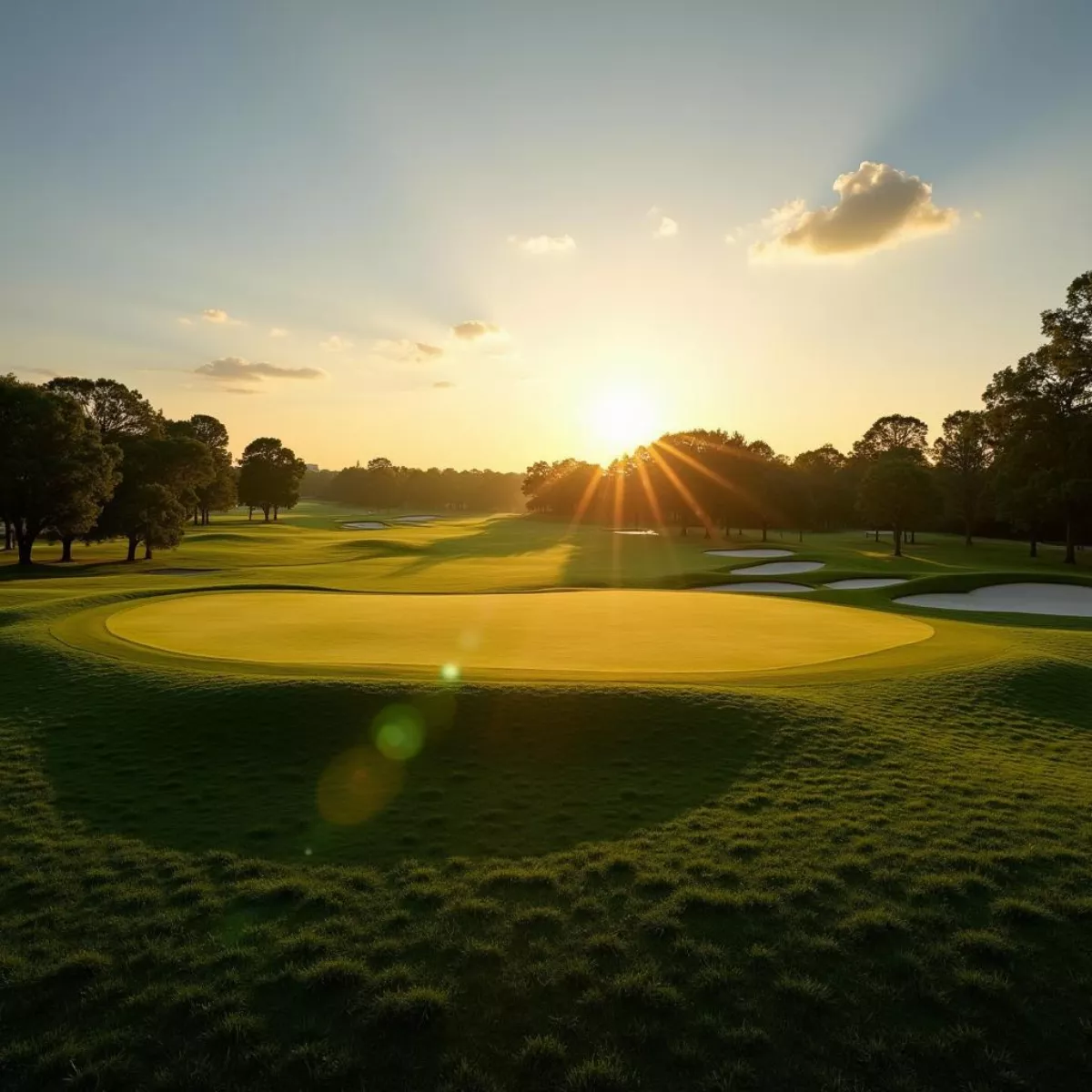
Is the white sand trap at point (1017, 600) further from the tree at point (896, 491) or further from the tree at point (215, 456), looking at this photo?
the tree at point (215, 456)

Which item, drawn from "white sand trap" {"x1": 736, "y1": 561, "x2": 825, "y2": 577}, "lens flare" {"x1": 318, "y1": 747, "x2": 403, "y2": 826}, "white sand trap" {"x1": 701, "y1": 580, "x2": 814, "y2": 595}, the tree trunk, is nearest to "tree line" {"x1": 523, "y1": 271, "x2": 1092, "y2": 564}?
"white sand trap" {"x1": 736, "y1": 561, "x2": 825, "y2": 577}

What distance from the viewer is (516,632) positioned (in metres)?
21.4

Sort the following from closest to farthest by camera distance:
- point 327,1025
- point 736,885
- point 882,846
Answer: point 327,1025, point 736,885, point 882,846

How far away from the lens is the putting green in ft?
55.9

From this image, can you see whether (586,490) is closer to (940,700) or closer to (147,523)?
(147,523)

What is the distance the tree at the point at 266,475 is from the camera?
10856cm

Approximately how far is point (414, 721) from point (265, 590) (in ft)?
74.4

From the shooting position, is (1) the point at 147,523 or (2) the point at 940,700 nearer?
(2) the point at 940,700

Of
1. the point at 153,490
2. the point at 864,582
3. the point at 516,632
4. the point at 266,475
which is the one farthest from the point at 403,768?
the point at 266,475

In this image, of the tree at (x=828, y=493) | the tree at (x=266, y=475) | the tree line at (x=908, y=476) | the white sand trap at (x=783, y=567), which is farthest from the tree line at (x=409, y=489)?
the white sand trap at (x=783, y=567)

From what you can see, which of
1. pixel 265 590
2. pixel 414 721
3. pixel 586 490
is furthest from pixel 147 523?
pixel 586 490

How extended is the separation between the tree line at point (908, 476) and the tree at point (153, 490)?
60.9 m

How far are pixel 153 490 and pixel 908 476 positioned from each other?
6746 centimetres

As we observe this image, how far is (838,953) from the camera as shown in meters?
6.59
